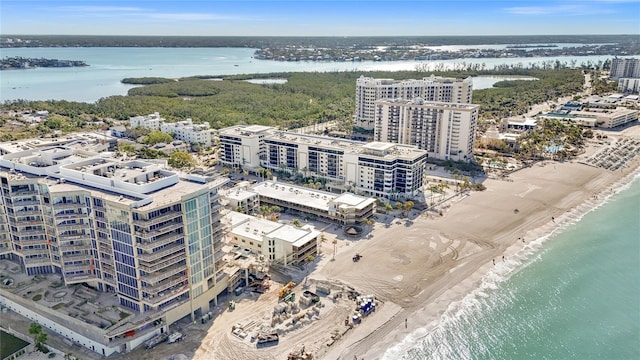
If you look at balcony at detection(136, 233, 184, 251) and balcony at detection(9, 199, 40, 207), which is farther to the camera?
balcony at detection(9, 199, 40, 207)

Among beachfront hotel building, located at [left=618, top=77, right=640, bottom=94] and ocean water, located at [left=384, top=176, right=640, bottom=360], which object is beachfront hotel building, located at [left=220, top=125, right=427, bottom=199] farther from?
beachfront hotel building, located at [left=618, top=77, right=640, bottom=94]

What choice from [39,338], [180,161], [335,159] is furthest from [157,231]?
[180,161]

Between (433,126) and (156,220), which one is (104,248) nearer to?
(156,220)

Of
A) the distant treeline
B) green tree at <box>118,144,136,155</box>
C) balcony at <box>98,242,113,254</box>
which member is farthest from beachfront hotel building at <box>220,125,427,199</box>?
balcony at <box>98,242,113,254</box>

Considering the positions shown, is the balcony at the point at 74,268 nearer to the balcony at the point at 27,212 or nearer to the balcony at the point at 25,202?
the balcony at the point at 27,212

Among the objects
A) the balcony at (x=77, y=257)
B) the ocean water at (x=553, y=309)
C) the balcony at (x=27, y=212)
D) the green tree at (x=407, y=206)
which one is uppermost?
the balcony at (x=27, y=212)

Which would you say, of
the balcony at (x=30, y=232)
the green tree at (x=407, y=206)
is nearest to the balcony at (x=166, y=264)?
the balcony at (x=30, y=232)

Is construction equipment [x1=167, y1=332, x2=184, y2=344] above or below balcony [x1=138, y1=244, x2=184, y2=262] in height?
below
